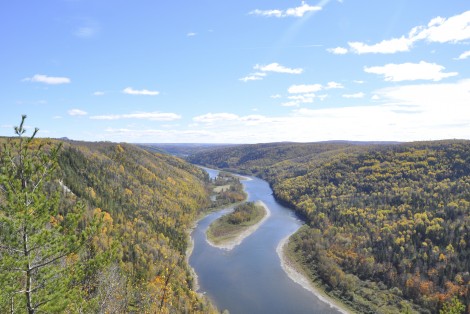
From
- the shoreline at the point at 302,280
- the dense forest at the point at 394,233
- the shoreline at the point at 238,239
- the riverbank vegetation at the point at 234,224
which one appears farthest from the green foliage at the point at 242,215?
the shoreline at the point at 302,280

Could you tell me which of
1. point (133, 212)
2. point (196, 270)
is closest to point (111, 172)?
point (133, 212)

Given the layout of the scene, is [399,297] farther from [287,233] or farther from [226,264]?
[287,233]

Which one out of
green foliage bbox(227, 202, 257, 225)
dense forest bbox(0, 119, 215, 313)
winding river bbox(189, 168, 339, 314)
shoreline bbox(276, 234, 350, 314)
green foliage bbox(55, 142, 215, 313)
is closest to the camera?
dense forest bbox(0, 119, 215, 313)

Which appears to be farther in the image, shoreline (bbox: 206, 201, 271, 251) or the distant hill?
shoreline (bbox: 206, 201, 271, 251)

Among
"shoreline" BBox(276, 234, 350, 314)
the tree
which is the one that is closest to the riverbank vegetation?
"shoreline" BBox(276, 234, 350, 314)

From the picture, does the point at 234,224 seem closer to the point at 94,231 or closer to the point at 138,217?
the point at 138,217

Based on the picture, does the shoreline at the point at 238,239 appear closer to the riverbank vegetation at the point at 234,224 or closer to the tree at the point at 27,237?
the riverbank vegetation at the point at 234,224

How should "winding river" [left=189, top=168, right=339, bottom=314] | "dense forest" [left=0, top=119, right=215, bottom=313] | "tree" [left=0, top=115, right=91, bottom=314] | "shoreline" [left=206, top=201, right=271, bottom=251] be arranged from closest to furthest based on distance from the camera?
"tree" [left=0, top=115, right=91, bottom=314] < "dense forest" [left=0, top=119, right=215, bottom=313] < "winding river" [left=189, top=168, right=339, bottom=314] < "shoreline" [left=206, top=201, right=271, bottom=251]

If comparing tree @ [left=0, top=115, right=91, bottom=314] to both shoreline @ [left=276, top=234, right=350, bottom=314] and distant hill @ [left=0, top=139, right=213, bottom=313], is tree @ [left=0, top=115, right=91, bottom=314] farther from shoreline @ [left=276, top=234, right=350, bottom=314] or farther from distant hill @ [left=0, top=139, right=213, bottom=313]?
shoreline @ [left=276, top=234, right=350, bottom=314]
